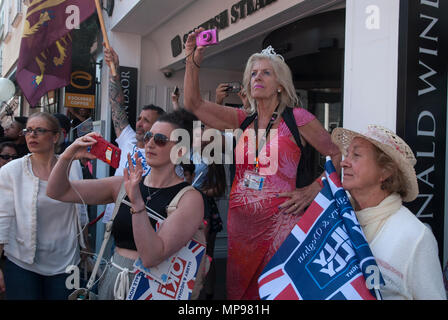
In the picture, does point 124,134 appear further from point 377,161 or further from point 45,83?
point 377,161

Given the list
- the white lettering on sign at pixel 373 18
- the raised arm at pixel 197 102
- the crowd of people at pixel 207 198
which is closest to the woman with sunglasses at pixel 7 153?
the crowd of people at pixel 207 198

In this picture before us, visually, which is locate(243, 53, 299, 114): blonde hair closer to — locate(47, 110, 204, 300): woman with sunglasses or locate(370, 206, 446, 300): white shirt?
locate(47, 110, 204, 300): woman with sunglasses

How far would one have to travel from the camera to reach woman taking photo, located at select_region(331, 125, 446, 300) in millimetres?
1629

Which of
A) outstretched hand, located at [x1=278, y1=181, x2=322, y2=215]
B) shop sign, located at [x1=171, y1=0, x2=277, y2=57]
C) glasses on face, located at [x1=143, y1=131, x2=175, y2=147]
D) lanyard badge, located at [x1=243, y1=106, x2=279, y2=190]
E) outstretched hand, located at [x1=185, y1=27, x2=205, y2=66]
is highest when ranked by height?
shop sign, located at [x1=171, y1=0, x2=277, y2=57]

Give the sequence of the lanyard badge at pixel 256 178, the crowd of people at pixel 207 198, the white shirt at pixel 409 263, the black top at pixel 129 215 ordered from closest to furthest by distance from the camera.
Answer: the white shirt at pixel 409 263
the crowd of people at pixel 207 198
the black top at pixel 129 215
the lanyard badge at pixel 256 178

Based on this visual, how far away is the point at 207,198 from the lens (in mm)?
2520

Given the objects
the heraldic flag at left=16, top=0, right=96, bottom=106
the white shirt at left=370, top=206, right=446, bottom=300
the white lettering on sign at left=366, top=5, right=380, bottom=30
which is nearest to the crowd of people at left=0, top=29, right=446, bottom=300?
the white shirt at left=370, top=206, right=446, bottom=300

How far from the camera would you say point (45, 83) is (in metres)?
6.18

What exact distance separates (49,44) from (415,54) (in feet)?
18.5

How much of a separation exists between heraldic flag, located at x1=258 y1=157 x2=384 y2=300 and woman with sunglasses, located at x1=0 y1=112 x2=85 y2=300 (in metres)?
1.66

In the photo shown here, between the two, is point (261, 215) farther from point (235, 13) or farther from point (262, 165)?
point (235, 13)

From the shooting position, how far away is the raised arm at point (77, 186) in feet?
7.60

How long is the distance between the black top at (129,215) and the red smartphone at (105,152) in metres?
0.36

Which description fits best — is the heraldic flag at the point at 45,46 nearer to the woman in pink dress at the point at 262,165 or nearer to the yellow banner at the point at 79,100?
the yellow banner at the point at 79,100
